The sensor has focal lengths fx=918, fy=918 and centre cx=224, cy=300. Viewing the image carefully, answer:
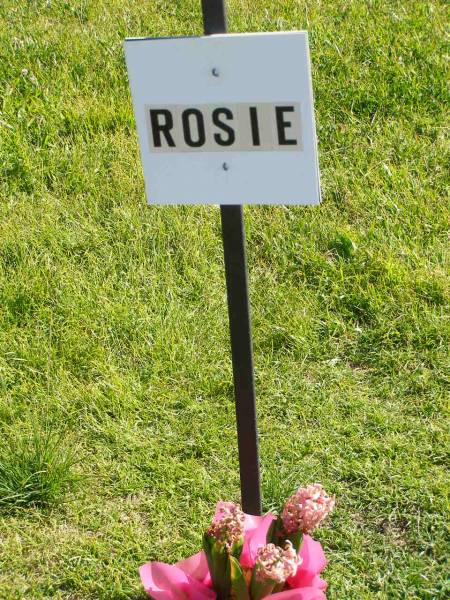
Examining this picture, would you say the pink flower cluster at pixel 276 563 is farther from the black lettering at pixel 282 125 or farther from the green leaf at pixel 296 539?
the black lettering at pixel 282 125

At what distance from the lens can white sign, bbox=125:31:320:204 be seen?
1.68 metres

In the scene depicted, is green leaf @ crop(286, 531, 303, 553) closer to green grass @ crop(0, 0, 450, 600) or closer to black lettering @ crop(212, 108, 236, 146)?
green grass @ crop(0, 0, 450, 600)

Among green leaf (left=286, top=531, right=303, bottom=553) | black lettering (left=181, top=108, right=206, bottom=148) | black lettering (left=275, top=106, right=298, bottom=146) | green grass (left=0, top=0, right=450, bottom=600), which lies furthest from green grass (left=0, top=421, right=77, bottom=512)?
black lettering (left=275, top=106, right=298, bottom=146)

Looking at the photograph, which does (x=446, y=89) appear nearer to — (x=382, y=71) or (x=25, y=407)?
(x=382, y=71)

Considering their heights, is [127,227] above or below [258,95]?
below

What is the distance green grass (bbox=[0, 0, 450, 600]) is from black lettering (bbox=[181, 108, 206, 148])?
3.98ft

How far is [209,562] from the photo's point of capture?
1998 millimetres

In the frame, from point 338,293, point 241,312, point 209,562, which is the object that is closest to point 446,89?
point 338,293

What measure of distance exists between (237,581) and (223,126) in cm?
94

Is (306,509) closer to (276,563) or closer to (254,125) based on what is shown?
(276,563)

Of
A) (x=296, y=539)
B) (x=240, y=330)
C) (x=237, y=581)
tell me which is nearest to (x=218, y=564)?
(x=237, y=581)

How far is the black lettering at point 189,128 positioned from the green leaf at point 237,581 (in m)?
0.86

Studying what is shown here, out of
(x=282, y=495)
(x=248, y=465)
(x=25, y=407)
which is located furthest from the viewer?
(x=25, y=407)

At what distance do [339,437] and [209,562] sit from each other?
0.88m
